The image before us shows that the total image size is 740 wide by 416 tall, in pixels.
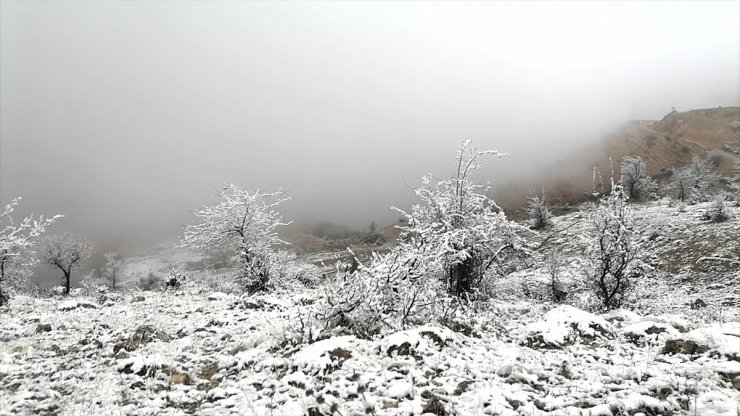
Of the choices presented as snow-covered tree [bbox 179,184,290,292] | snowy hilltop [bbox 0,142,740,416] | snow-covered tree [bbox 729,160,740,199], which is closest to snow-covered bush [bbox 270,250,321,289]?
snow-covered tree [bbox 179,184,290,292]

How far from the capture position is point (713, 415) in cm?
445

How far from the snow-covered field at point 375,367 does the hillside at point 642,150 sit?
69.6 meters

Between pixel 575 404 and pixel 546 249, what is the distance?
29.5m

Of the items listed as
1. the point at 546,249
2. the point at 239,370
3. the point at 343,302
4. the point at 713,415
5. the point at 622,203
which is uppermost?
the point at 622,203

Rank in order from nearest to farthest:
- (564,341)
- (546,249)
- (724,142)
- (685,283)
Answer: (564,341) < (685,283) < (546,249) < (724,142)

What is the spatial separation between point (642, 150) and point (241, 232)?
90638mm

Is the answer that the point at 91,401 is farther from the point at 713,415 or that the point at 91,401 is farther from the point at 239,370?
the point at 713,415

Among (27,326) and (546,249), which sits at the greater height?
(27,326)

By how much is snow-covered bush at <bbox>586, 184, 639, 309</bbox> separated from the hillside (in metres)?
62.1

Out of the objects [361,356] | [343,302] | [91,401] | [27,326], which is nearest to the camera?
[91,401]

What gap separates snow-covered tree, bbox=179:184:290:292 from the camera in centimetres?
2089

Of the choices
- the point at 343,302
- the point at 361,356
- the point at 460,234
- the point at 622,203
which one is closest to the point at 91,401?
the point at 361,356

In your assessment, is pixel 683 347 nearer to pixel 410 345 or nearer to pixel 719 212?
pixel 410 345

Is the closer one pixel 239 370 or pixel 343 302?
pixel 239 370
